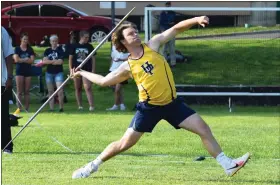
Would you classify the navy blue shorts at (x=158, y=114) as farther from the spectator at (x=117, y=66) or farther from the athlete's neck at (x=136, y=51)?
the spectator at (x=117, y=66)

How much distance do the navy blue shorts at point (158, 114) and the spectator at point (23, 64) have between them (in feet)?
33.4

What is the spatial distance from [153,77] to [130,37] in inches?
21.4

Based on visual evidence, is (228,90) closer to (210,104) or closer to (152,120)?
(210,104)

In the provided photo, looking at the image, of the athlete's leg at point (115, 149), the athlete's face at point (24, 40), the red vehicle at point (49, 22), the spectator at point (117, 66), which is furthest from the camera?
the red vehicle at point (49, 22)

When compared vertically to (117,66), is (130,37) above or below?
above

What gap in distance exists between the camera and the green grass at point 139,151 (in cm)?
988

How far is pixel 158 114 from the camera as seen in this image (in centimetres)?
960

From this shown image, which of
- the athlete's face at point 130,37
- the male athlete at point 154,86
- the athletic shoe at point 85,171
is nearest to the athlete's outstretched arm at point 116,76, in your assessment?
the male athlete at point 154,86

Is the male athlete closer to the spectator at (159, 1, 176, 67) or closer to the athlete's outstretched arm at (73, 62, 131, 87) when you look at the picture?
the athlete's outstretched arm at (73, 62, 131, 87)

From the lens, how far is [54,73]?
19938 millimetres

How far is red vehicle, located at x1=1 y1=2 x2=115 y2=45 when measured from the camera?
3122 cm

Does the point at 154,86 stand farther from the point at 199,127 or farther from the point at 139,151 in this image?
the point at 139,151

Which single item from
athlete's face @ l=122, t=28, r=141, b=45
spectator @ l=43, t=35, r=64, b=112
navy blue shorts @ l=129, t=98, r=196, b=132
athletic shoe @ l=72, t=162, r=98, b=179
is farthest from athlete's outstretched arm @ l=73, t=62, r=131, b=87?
spectator @ l=43, t=35, r=64, b=112

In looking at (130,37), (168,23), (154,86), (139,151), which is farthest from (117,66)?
(154,86)
